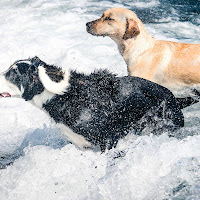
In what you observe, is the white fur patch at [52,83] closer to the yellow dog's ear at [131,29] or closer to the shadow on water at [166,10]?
the yellow dog's ear at [131,29]

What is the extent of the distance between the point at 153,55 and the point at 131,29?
52 centimetres

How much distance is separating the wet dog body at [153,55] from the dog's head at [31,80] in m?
1.61

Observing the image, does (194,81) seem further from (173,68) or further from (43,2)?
(43,2)

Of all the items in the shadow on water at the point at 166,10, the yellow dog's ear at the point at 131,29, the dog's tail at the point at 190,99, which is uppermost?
the yellow dog's ear at the point at 131,29

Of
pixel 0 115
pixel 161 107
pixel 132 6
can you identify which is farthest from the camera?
pixel 132 6

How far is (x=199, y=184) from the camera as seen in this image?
2.87 m

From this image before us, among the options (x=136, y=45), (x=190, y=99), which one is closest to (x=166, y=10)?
(x=136, y=45)

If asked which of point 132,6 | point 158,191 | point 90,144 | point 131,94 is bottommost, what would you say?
point 132,6

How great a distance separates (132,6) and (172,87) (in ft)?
22.4

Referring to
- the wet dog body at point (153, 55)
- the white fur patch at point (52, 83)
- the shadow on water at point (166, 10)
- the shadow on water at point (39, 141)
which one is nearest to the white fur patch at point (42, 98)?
the white fur patch at point (52, 83)

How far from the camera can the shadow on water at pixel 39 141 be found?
4.08 metres

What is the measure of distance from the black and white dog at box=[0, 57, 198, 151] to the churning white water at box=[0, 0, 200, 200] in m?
0.20

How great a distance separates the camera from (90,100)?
316 cm

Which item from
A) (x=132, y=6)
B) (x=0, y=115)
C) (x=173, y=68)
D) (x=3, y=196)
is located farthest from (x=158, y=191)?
(x=132, y=6)
